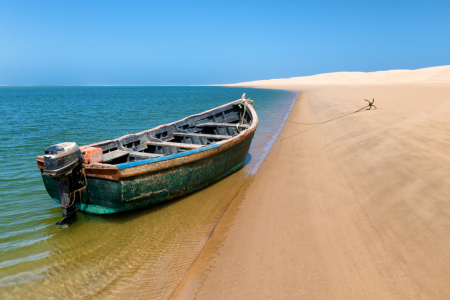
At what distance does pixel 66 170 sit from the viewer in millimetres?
3875

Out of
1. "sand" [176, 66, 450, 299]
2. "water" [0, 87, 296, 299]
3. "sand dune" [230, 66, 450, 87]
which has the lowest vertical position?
"water" [0, 87, 296, 299]

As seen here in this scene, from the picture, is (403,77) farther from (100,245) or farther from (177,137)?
(100,245)

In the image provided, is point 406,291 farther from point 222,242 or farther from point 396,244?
point 222,242

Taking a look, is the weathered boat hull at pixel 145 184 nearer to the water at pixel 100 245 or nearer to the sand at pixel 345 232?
the water at pixel 100 245

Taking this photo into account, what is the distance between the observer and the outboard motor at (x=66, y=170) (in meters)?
3.74

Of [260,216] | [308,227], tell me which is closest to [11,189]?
[260,216]

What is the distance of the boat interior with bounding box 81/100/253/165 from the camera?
5.62 m

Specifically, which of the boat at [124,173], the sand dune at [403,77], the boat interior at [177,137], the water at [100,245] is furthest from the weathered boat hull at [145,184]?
the sand dune at [403,77]

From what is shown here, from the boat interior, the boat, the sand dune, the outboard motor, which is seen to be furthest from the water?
the sand dune

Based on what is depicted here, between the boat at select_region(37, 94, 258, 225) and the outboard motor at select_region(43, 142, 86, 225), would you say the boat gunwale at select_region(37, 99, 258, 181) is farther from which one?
the outboard motor at select_region(43, 142, 86, 225)

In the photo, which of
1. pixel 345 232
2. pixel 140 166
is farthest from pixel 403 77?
pixel 140 166

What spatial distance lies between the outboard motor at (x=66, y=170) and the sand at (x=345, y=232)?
7.70ft

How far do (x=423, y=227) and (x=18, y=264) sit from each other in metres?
5.34

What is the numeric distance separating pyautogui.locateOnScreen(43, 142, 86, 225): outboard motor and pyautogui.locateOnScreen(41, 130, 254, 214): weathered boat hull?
0.19 m
